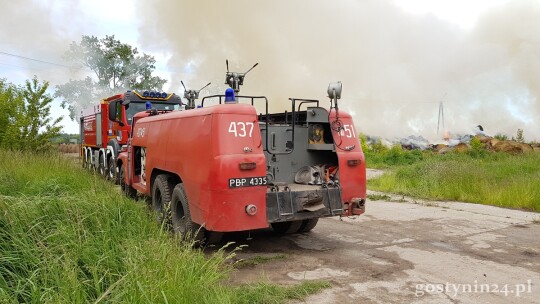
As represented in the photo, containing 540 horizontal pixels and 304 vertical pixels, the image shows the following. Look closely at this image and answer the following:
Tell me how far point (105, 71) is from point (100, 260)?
29748 millimetres

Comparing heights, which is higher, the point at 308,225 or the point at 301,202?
the point at 301,202

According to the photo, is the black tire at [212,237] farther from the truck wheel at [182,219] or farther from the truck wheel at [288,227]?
the truck wheel at [288,227]

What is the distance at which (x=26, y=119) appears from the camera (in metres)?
12.3

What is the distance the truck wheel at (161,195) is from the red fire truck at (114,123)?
3864 mm

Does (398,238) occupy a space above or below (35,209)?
below

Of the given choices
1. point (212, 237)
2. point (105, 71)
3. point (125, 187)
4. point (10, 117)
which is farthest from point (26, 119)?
point (105, 71)

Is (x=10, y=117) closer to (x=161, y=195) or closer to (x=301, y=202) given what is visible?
(x=161, y=195)

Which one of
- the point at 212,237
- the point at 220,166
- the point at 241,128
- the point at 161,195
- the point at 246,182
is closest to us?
the point at 220,166

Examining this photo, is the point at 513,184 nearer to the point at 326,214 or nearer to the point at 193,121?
the point at 326,214

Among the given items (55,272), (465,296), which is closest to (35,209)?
(55,272)

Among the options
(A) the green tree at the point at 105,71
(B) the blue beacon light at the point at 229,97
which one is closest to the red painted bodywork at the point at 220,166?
(B) the blue beacon light at the point at 229,97

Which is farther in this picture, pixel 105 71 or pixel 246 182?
pixel 105 71

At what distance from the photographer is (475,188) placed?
10.0 m

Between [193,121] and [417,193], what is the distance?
23.8ft
